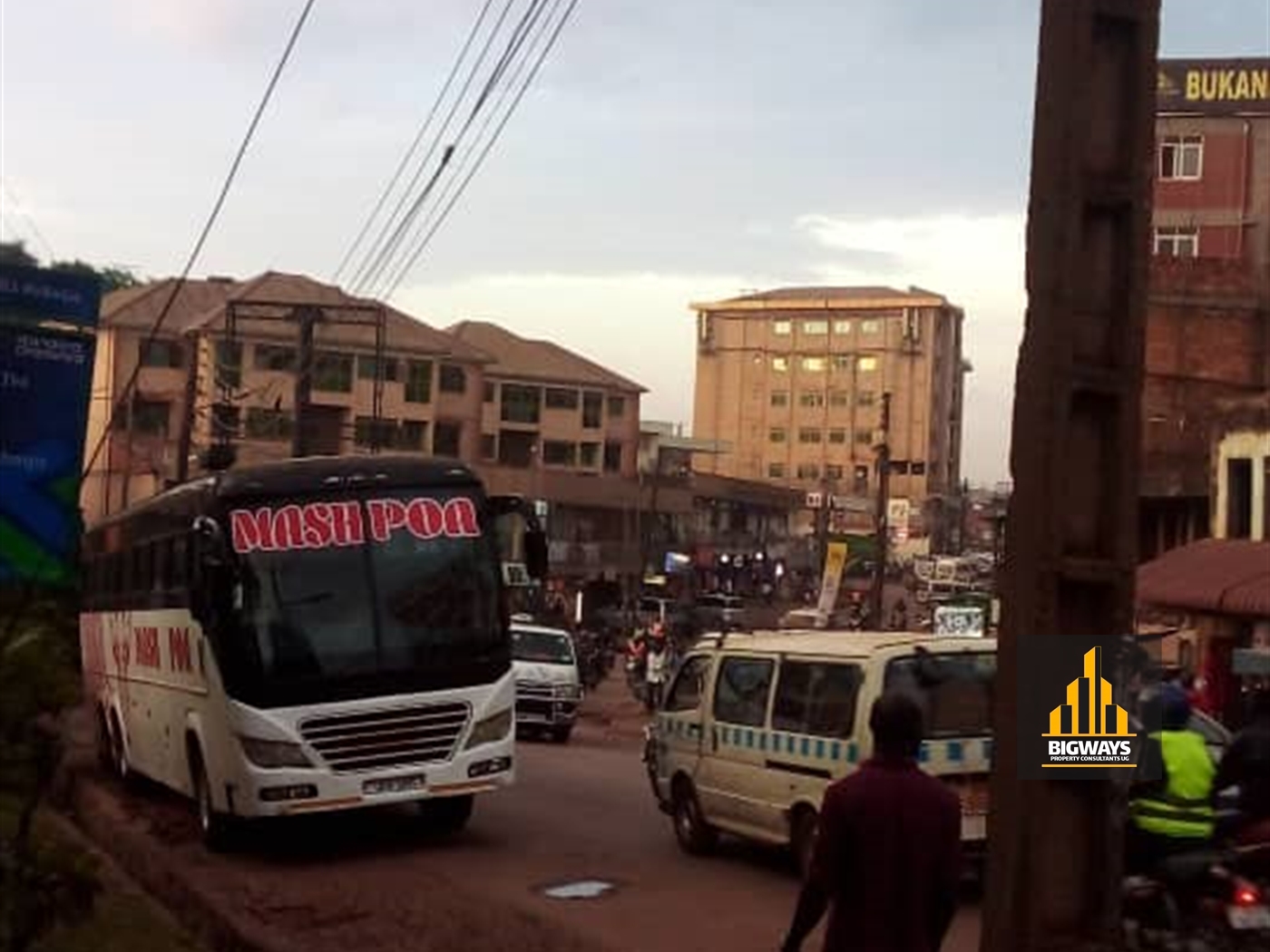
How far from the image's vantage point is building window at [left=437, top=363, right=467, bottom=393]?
251 ft

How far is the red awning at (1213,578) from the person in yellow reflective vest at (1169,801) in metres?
23.1

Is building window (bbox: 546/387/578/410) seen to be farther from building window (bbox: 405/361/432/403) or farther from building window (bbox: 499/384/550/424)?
building window (bbox: 405/361/432/403)

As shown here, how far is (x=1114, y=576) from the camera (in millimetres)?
7785

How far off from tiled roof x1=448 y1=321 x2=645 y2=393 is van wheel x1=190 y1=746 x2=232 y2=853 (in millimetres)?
66896

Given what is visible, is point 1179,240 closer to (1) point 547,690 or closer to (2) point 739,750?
(1) point 547,690

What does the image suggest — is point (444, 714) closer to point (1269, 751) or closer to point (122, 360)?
point (1269, 751)

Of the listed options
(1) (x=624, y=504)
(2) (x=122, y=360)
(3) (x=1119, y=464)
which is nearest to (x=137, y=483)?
(2) (x=122, y=360)

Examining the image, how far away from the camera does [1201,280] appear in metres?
50.1

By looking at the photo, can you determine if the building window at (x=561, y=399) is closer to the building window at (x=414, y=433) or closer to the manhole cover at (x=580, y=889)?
the building window at (x=414, y=433)

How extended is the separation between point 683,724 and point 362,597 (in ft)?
9.23

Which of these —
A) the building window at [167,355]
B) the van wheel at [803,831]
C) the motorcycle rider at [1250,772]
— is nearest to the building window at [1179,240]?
the building window at [167,355]

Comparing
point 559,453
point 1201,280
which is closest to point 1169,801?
point 1201,280

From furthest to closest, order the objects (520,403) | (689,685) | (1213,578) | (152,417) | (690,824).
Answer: (520,403)
(152,417)
(1213,578)
(689,685)
(690,824)

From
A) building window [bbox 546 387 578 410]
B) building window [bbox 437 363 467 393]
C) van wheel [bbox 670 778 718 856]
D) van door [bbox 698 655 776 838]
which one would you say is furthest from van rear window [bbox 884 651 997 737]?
building window [bbox 546 387 578 410]
